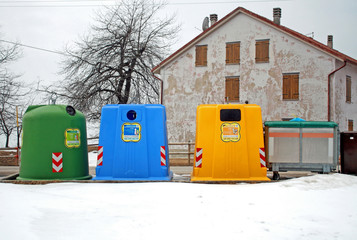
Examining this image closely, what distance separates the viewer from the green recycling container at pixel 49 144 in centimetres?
823

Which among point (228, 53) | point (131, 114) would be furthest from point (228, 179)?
point (228, 53)

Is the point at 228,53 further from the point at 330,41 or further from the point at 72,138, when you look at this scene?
the point at 72,138

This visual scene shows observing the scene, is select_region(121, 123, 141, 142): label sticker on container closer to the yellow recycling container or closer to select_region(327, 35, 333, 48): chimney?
the yellow recycling container

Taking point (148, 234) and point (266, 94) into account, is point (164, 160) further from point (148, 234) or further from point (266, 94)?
point (266, 94)

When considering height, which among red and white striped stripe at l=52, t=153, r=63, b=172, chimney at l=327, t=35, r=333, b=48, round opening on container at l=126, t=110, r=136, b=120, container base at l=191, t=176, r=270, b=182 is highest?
chimney at l=327, t=35, r=333, b=48

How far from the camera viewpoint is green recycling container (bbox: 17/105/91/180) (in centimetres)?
823

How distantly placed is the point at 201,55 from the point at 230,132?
21.1 m

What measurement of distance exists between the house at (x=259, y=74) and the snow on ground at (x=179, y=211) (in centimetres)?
1948

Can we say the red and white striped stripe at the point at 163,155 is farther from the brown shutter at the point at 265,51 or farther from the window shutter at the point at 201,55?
the window shutter at the point at 201,55

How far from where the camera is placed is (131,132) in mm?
8273

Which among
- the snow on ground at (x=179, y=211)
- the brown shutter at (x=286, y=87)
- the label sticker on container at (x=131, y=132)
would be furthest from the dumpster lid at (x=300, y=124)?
the brown shutter at (x=286, y=87)

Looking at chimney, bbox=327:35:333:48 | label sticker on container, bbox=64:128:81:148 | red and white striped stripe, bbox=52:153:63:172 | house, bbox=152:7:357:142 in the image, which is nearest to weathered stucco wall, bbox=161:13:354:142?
house, bbox=152:7:357:142

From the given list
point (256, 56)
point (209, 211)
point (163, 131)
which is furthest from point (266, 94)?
point (209, 211)

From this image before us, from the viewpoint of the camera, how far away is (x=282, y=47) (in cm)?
2656
